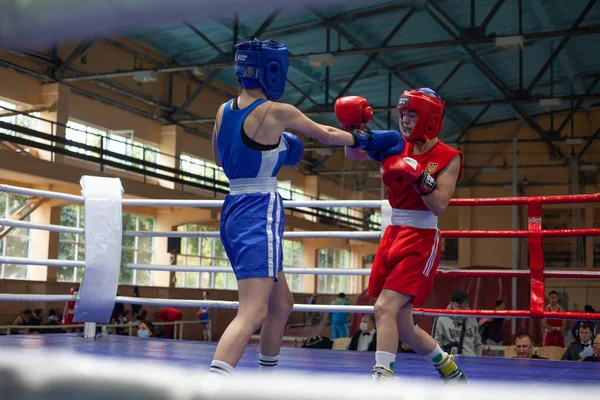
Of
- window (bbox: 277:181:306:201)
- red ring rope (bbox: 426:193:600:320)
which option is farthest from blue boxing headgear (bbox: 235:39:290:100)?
window (bbox: 277:181:306:201)

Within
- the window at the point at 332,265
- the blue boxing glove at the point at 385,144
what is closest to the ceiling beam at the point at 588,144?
the window at the point at 332,265

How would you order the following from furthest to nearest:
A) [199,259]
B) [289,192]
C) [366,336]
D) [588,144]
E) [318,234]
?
[289,192] → [588,144] → [199,259] → [366,336] → [318,234]

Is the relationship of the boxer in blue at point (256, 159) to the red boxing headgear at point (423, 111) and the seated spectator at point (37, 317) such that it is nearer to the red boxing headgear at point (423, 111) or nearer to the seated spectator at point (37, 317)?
the red boxing headgear at point (423, 111)

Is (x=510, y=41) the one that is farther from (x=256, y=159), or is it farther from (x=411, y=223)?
(x=256, y=159)

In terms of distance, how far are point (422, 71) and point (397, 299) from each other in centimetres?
1530

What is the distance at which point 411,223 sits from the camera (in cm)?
260

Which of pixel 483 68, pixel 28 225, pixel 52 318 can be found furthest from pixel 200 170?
pixel 28 225

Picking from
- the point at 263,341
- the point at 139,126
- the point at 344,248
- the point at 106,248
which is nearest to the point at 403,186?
the point at 263,341

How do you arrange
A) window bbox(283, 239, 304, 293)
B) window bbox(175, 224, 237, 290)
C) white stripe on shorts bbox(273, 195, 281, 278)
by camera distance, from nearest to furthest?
white stripe on shorts bbox(273, 195, 281, 278)
window bbox(175, 224, 237, 290)
window bbox(283, 239, 304, 293)

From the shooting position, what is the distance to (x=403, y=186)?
8.59 feet

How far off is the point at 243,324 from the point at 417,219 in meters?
0.85

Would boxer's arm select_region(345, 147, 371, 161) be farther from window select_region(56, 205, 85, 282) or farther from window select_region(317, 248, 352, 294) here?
window select_region(317, 248, 352, 294)

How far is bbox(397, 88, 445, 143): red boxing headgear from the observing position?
2.63m

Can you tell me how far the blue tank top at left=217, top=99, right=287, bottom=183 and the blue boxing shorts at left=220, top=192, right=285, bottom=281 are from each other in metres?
0.07
